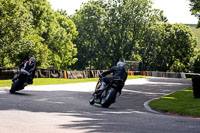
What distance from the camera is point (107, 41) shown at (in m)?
78.7

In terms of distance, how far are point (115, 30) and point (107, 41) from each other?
4396 mm

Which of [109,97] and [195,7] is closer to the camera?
A: [109,97]

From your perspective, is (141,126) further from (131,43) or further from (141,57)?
(141,57)

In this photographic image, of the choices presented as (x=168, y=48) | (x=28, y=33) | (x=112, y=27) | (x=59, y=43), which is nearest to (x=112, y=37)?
(x=112, y=27)

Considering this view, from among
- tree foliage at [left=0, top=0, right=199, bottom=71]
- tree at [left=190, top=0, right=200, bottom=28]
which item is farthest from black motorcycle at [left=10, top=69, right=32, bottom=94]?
tree foliage at [left=0, top=0, right=199, bottom=71]

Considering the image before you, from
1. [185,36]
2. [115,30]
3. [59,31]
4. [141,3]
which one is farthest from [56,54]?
[185,36]

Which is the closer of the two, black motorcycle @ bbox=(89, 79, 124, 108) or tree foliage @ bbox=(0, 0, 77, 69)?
black motorcycle @ bbox=(89, 79, 124, 108)

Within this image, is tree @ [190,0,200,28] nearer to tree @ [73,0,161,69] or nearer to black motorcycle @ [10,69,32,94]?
black motorcycle @ [10,69,32,94]

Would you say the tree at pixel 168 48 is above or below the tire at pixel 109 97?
above

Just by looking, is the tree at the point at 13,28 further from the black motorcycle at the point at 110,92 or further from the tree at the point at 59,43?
the black motorcycle at the point at 110,92

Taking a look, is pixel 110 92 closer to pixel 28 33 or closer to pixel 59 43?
pixel 28 33

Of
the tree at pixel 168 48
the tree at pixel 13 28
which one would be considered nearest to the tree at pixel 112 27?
the tree at pixel 168 48

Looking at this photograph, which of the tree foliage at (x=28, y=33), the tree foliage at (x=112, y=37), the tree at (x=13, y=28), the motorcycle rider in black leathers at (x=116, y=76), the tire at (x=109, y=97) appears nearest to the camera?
the tire at (x=109, y=97)

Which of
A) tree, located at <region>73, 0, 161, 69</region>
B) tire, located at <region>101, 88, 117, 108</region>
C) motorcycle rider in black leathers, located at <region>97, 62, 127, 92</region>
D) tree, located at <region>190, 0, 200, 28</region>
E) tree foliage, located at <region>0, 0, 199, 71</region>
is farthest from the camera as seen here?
tree, located at <region>73, 0, 161, 69</region>
